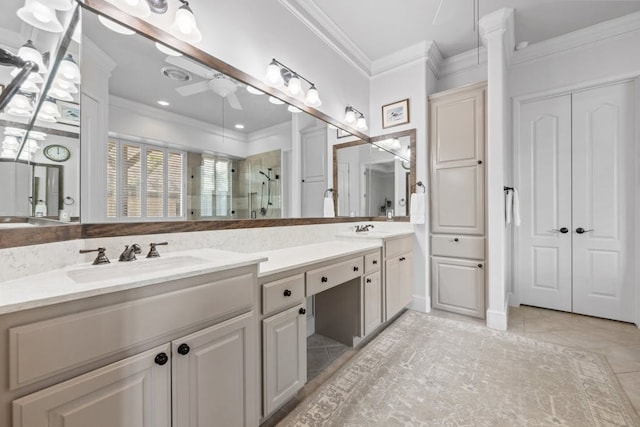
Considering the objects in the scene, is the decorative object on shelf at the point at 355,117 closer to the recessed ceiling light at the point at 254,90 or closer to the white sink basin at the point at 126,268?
the recessed ceiling light at the point at 254,90

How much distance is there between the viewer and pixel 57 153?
3.66ft

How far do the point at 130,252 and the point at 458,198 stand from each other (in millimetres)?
2837

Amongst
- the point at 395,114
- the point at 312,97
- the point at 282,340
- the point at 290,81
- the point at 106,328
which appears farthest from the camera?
the point at 395,114

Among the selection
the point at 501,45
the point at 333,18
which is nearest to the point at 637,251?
the point at 501,45

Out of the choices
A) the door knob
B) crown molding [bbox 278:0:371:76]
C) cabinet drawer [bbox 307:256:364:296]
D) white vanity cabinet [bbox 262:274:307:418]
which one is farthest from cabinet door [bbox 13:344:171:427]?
the door knob

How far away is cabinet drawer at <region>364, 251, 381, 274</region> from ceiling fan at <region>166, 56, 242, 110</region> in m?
1.47

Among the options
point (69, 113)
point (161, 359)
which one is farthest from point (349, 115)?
point (161, 359)

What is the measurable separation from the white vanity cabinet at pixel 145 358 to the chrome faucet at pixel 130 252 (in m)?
0.44

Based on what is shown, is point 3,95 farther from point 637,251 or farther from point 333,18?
point 637,251

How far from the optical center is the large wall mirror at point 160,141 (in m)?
1.19

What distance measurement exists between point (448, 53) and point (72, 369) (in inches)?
156

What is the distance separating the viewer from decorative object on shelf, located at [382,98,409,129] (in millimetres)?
3088

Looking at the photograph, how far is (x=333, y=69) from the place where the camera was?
109 inches

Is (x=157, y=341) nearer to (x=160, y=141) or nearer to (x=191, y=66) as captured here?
(x=160, y=141)
